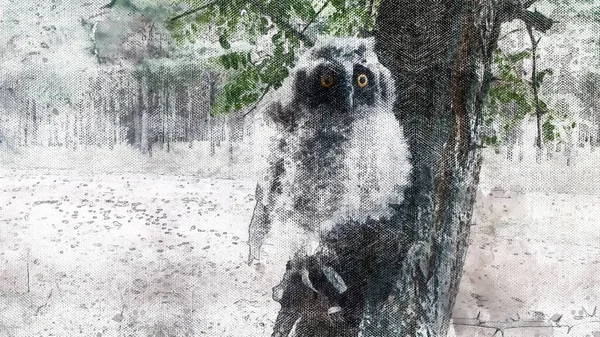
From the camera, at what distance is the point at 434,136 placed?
6.89 feet

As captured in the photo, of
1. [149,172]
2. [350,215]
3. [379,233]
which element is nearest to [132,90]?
[149,172]

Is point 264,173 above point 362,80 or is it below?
below

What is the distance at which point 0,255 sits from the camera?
85.6 inches

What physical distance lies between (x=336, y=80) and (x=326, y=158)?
324 millimetres

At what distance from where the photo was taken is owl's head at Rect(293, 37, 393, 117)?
Answer: 2.12 m

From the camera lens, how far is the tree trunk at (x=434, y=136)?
206cm

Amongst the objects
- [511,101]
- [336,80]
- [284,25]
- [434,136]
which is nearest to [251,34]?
[284,25]

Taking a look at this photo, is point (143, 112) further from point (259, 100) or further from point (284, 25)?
point (284, 25)

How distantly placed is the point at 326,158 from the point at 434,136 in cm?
45

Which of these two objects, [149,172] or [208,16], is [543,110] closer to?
[208,16]

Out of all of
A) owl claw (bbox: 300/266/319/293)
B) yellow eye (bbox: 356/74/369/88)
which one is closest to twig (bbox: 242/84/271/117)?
yellow eye (bbox: 356/74/369/88)

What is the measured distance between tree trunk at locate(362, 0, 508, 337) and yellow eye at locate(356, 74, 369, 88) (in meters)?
0.10

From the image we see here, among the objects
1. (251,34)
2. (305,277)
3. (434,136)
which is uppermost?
(251,34)

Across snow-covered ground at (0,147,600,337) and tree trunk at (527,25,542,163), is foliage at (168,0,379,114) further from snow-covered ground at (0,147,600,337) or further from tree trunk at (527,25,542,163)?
tree trunk at (527,25,542,163)
